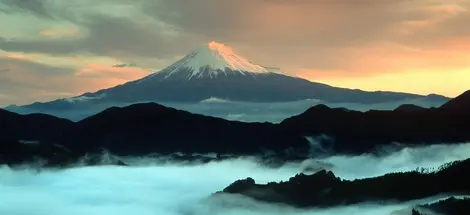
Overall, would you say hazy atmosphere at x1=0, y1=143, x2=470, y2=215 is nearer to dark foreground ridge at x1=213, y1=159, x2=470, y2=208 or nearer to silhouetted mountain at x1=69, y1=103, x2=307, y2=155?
dark foreground ridge at x1=213, y1=159, x2=470, y2=208

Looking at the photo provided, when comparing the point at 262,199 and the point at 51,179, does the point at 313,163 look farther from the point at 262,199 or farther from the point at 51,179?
the point at 51,179

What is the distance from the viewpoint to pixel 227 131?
69.8 meters

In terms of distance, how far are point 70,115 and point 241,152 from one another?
19.3m

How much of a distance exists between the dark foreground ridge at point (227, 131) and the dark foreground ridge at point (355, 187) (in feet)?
20.6

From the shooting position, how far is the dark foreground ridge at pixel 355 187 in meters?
44.0

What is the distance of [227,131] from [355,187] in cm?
2540

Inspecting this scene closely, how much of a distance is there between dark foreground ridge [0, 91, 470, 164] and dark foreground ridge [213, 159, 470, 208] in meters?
6.29

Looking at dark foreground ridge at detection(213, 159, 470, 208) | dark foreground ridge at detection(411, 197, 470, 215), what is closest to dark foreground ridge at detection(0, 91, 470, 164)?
dark foreground ridge at detection(213, 159, 470, 208)

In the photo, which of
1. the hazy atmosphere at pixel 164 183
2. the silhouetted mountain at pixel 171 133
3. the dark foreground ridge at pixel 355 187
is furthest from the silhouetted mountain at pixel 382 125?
the dark foreground ridge at pixel 355 187

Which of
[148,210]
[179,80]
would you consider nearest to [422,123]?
[148,210]

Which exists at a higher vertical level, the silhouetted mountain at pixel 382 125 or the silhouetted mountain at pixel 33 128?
the silhouetted mountain at pixel 33 128

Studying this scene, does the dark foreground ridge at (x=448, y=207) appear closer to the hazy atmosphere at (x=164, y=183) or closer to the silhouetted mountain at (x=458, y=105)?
the hazy atmosphere at (x=164, y=183)

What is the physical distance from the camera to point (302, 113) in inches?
2719

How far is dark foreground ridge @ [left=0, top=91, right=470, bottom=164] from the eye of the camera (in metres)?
56.8
